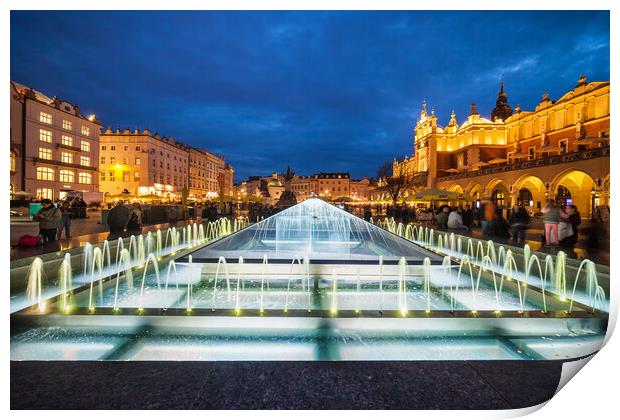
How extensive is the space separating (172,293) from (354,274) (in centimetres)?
422

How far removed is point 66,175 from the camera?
4719cm

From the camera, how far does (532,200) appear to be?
39.9m

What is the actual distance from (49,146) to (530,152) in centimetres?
7108

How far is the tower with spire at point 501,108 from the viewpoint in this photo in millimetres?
72375

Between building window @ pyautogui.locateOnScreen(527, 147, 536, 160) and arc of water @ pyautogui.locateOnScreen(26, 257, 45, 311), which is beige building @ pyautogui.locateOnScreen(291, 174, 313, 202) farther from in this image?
arc of water @ pyautogui.locateOnScreen(26, 257, 45, 311)

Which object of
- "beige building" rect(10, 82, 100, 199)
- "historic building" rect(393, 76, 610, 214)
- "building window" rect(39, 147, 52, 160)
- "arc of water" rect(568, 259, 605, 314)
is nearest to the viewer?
"arc of water" rect(568, 259, 605, 314)

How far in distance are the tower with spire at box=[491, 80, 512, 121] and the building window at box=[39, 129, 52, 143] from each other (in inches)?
3271

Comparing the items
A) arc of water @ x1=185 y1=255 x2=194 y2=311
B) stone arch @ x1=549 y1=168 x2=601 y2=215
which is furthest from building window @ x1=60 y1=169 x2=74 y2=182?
stone arch @ x1=549 y1=168 x2=601 y2=215

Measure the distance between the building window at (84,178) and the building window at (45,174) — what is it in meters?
5.36

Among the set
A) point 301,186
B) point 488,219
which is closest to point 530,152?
point 488,219

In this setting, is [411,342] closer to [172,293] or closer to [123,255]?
[172,293]

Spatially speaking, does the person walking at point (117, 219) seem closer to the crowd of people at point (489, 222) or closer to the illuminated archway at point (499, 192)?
the crowd of people at point (489, 222)

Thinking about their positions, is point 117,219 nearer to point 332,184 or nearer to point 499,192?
point 499,192

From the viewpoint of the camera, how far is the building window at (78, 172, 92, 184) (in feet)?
164
